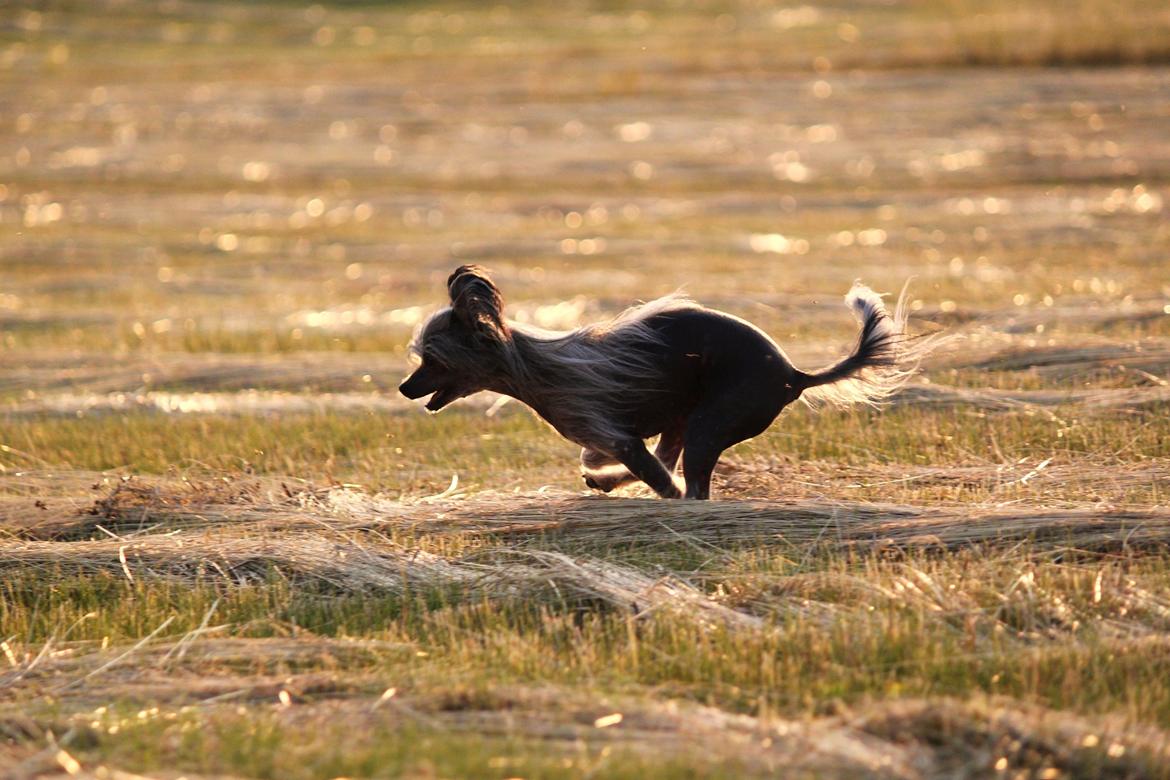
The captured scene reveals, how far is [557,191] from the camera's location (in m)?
29.3

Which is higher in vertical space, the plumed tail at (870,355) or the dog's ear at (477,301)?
the dog's ear at (477,301)

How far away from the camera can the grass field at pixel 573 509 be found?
5465 mm

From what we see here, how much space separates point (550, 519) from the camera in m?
7.86

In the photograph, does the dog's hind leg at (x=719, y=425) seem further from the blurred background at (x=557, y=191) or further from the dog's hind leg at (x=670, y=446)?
the blurred background at (x=557, y=191)

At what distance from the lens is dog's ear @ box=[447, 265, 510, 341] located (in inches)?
304

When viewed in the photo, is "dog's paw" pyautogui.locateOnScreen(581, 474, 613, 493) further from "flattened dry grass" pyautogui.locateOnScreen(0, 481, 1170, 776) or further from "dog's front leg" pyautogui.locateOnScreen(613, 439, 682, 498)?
"flattened dry grass" pyautogui.locateOnScreen(0, 481, 1170, 776)

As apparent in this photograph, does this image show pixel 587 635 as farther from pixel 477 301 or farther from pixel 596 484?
pixel 596 484

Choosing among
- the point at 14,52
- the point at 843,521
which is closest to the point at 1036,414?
the point at 843,521

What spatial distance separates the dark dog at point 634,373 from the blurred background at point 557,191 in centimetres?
364

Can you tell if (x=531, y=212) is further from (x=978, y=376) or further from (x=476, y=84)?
(x=476, y=84)

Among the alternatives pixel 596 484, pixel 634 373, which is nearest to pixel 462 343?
pixel 634 373

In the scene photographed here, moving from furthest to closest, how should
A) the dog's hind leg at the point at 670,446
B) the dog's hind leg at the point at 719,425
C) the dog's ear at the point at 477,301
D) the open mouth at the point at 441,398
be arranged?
the dog's hind leg at the point at 670,446 → the open mouth at the point at 441,398 → the dog's hind leg at the point at 719,425 → the dog's ear at the point at 477,301

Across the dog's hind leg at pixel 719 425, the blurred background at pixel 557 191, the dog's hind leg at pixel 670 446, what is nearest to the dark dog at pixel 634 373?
the dog's hind leg at pixel 719 425

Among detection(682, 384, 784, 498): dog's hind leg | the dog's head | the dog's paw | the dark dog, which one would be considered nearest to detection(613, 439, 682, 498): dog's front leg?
the dark dog
